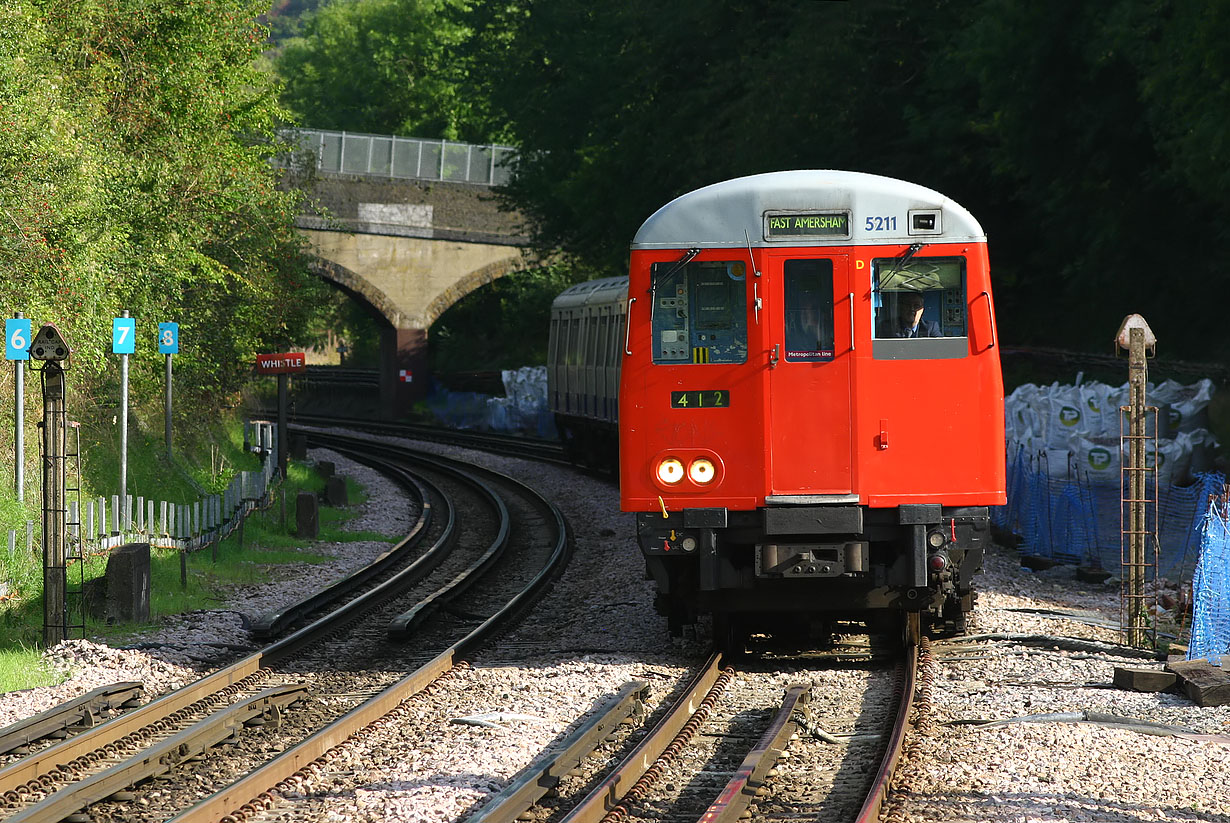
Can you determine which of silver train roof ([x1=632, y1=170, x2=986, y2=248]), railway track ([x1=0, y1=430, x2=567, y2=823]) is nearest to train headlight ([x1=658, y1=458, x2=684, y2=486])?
silver train roof ([x1=632, y1=170, x2=986, y2=248])

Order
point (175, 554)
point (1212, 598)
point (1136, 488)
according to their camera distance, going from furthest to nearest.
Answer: point (175, 554) < point (1136, 488) < point (1212, 598)

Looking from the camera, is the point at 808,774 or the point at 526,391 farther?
the point at 526,391

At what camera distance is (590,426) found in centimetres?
2864

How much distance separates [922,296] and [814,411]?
3.88 ft

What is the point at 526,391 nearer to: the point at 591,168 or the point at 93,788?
the point at 591,168

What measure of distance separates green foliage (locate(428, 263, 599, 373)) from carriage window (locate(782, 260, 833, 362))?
36.6m

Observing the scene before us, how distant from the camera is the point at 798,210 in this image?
11.0m

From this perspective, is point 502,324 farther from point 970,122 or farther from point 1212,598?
point 1212,598

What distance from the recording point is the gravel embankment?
752cm

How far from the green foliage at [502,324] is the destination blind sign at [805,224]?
120ft

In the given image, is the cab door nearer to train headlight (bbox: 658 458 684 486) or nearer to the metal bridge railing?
train headlight (bbox: 658 458 684 486)

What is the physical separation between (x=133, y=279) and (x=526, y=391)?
24415mm

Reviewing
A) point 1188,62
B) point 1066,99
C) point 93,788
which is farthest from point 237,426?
point 93,788

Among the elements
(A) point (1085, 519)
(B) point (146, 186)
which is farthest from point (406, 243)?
(A) point (1085, 519)
